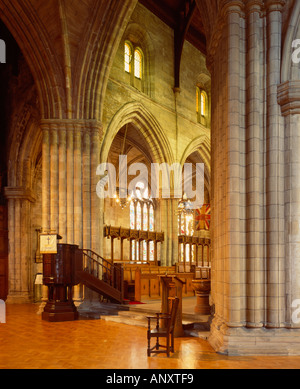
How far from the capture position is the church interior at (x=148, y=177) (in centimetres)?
725

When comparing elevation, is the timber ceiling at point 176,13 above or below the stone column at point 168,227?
above

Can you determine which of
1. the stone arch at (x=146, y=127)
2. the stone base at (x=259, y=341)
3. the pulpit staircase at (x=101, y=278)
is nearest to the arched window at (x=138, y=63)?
the stone arch at (x=146, y=127)

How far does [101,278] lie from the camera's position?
45.9ft

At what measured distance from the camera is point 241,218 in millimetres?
7410

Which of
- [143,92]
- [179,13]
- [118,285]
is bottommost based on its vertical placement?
[118,285]

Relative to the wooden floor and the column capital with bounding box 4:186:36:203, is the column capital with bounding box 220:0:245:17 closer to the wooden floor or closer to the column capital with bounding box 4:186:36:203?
the wooden floor

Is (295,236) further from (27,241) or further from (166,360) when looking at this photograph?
→ (27,241)

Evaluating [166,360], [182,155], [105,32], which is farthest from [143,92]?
[166,360]

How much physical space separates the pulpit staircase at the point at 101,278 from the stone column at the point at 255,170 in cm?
624

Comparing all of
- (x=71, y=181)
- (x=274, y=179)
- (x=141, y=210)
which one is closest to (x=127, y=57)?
(x=71, y=181)

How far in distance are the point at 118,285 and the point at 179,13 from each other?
44.3ft

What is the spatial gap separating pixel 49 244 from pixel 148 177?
17.0m

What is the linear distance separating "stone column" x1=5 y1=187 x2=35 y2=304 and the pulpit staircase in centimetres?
478

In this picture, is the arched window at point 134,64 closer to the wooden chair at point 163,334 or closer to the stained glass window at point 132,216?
the stained glass window at point 132,216
